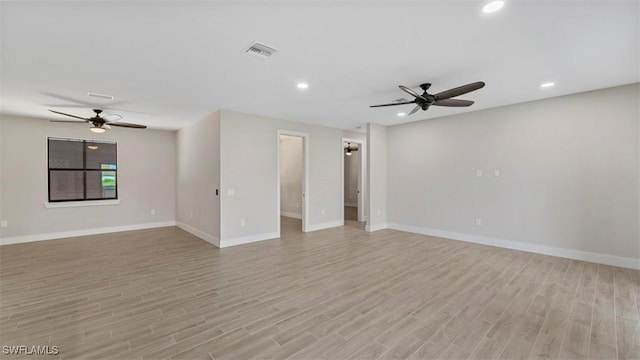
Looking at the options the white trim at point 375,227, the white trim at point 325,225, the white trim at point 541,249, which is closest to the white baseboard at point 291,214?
the white trim at point 325,225

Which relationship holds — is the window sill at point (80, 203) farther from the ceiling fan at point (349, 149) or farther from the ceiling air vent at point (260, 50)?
the ceiling fan at point (349, 149)

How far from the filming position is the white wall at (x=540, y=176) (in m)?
3.84

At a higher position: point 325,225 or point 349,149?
point 349,149

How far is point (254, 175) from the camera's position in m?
5.41

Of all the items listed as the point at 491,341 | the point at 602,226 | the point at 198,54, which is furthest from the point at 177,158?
the point at 602,226

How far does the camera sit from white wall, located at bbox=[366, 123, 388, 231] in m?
6.45

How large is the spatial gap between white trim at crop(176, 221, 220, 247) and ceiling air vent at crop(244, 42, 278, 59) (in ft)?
11.9

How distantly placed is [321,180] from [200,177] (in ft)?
9.33

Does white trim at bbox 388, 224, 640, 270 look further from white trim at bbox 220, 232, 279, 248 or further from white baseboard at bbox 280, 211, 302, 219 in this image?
white baseboard at bbox 280, 211, 302, 219

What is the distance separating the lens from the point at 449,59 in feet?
9.43

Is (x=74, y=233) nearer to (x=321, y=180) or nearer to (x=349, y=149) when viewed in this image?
(x=321, y=180)

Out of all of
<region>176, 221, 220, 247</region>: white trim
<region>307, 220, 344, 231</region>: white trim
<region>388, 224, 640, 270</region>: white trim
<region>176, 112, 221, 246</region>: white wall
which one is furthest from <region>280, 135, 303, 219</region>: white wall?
<region>388, 224, 640, 270</region>: white trim

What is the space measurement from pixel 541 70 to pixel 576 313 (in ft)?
9.13

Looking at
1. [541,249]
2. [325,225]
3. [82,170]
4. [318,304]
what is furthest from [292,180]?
[541,249]
